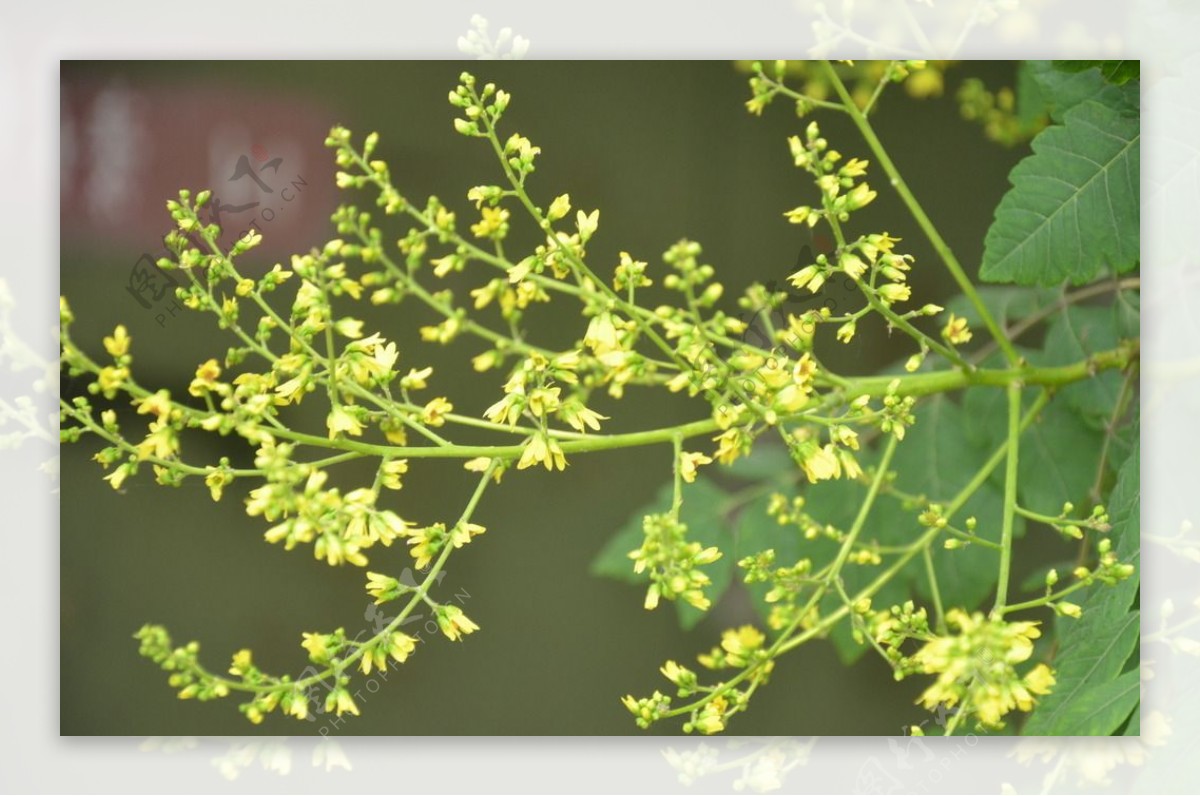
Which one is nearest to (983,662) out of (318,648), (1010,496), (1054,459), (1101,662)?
(1010,496)

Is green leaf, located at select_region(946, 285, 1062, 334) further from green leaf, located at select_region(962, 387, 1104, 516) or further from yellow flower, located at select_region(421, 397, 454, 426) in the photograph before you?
yellow flower, located at select_region(421, 397, 454, 426)

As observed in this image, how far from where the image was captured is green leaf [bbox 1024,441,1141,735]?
125 cm

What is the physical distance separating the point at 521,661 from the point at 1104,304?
81cm

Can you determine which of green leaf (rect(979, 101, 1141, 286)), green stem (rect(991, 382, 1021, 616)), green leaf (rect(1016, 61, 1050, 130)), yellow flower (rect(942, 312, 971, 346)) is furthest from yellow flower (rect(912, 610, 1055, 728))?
green leaf (rect(1016, 61, 1050, 130))

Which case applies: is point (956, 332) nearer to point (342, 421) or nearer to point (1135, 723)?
point (1135, 723)

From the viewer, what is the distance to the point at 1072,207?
1286mm

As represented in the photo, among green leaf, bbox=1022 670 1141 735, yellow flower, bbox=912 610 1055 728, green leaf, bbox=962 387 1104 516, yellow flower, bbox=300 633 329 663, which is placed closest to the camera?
yellow flower, bbox=912 610 1055 728

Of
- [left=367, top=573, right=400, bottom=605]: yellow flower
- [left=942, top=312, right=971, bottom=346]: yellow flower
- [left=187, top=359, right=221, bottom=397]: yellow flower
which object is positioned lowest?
[left=367, top=573, right=400, bottom=605]: yellow flower

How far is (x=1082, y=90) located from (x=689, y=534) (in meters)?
0.68

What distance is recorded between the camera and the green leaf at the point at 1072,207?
126 centimetres

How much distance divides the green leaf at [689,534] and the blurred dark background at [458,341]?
14 millimetres

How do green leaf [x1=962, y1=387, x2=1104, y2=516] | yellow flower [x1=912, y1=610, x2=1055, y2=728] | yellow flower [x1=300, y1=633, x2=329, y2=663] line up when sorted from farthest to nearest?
green leaf [x1=962, y1=387, x2=1104, y2=516], yellow flower [x1=300, y1=633, x2=329, y2=663], yellow flower [x1=912, y1=610, x2=1055, y2=728]

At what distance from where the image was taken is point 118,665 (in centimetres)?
139

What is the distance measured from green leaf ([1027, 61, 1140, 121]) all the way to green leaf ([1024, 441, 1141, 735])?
449 millimetres
